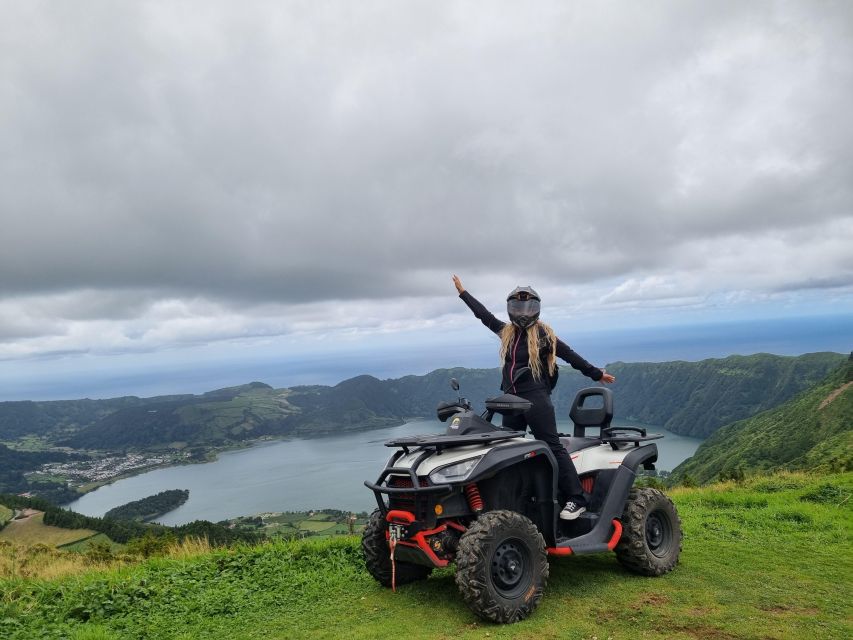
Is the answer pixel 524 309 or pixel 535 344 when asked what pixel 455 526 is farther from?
pixel 524 309

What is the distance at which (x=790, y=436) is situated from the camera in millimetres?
71750

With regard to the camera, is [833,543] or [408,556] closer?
[408,556]

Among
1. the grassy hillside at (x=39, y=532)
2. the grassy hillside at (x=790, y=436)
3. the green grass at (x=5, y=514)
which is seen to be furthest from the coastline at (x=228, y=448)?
the grassy hillside at (x=790, y=436)

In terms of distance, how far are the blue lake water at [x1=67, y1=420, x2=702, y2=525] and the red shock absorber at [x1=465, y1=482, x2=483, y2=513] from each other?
49.9m

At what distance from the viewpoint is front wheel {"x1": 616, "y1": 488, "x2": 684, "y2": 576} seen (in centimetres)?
542

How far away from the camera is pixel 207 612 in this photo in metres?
4.98

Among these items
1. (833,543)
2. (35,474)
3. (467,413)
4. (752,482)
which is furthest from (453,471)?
(35,474)

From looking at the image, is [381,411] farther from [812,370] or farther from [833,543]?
[833,543]

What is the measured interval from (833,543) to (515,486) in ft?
13.9

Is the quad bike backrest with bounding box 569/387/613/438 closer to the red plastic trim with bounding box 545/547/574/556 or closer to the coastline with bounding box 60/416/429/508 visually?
the red plastic trim with bounding box 545/547/574/556

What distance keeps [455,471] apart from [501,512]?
52 cm

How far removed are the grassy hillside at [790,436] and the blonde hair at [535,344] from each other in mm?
52983

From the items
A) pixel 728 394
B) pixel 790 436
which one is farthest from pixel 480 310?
pixel 728 394

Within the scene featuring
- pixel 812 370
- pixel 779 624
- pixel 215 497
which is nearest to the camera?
pixel 779 624
